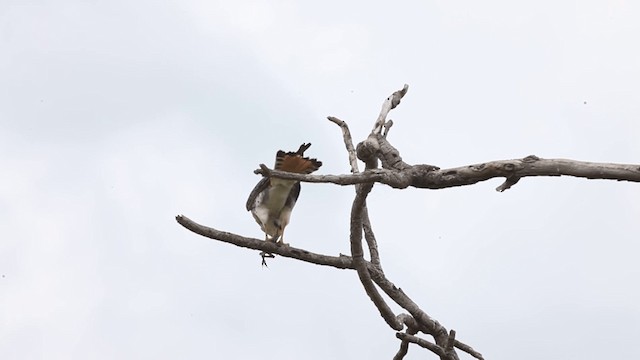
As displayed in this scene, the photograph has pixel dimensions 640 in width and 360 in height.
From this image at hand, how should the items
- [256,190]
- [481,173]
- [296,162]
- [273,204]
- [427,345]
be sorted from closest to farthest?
[481,173], [427,345], [296,162], [273,204], [256,190]

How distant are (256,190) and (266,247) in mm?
3260

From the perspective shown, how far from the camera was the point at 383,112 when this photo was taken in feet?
20.9

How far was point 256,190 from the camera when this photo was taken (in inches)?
388

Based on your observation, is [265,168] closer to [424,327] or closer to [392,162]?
[392,162]

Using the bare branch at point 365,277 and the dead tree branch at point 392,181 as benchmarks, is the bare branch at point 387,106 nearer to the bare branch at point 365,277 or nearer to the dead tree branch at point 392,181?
the dead tree branch at point 392,181

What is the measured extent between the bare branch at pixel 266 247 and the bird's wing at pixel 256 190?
297 centimetres

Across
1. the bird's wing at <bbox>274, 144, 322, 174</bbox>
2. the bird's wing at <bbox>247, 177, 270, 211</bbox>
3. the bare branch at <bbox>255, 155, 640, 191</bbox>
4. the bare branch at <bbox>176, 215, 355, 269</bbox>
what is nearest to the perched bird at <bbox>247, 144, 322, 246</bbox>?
the bird's wing at <bbox>247, 177, 270, 211</bbox>

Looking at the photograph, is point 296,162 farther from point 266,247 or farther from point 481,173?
point 481,173

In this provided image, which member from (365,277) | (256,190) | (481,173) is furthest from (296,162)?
(481,173)

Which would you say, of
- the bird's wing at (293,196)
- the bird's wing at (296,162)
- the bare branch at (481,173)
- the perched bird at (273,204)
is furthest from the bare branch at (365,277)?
the bird's wing at (293,196)

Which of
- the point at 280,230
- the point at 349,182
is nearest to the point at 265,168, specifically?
the point at 349,182

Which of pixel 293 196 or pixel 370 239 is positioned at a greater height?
pixel 293 196

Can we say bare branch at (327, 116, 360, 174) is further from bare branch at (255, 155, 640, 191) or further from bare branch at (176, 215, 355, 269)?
bare branch at (255, 155, 640, 191)

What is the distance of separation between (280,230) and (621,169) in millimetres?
5466
